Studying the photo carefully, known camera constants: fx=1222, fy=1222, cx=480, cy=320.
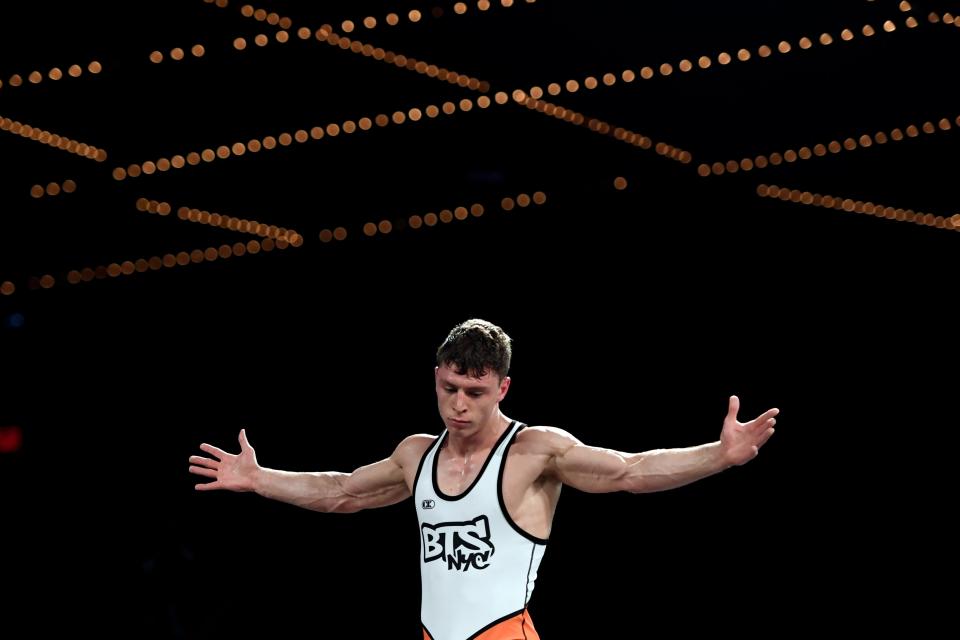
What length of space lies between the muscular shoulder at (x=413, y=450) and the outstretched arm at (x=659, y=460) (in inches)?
18.1

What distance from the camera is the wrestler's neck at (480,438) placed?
12.0 feet

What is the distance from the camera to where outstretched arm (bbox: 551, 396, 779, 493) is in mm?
3256

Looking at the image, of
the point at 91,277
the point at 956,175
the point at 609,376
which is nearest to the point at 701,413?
the point at 609,376

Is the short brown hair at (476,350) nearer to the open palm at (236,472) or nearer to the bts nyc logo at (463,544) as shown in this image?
the bts nyc logo at (463,544)

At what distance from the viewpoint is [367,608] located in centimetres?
741

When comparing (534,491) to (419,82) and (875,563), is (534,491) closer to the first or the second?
(419,82)

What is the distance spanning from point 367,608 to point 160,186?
2792mm

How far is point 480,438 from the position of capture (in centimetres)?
367

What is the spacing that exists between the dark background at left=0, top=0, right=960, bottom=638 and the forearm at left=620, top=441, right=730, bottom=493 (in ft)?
11.6

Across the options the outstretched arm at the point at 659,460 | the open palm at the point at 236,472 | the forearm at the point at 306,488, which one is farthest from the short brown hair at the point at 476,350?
the open palm at the point at 236,472

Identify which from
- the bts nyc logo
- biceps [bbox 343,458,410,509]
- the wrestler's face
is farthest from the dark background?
the bts nyc logo

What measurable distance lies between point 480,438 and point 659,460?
0.57 metres

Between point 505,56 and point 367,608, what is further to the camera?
point 367,608

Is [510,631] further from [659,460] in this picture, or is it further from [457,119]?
[457,119]
